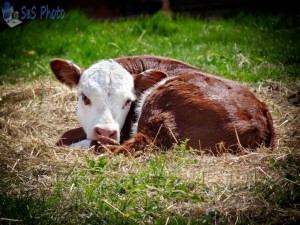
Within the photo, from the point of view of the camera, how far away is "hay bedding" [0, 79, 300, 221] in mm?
4492

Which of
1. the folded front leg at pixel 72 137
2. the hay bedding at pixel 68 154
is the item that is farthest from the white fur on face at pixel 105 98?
the hay bedding at pixel 68 154

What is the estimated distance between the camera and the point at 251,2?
13.0m

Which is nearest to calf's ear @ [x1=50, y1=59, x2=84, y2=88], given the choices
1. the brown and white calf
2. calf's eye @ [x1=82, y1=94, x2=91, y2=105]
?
the brown and white calf

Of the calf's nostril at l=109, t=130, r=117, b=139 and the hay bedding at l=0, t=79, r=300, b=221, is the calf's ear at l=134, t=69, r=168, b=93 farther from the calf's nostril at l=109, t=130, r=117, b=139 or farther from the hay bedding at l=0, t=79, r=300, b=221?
the hay bedding at l=0, t=79, r=300, b=221

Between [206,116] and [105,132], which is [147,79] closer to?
[105,132]

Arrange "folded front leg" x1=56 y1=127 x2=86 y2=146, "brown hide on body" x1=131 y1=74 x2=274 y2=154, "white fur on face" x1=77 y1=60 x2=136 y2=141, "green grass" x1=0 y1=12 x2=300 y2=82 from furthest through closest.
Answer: "green grass" x1=0 y1=12 x2=300 y2=82, "folded front leg" x1=56 y1=127 x2=86 y2=146, "white fur on face" x1=77 y1=60 x2=136 y2=141, "brown hide on body" x1=131 y1=74 x2=274 y2=154

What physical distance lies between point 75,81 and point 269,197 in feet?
9.83

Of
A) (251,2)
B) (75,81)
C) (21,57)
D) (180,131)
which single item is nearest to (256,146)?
(180,131)

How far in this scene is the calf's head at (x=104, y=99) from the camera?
5.85m

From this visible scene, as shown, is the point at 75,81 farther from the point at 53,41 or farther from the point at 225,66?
the point at 53,41

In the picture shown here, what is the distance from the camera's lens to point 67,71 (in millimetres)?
6590

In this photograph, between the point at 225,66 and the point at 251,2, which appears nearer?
the point at 225,66

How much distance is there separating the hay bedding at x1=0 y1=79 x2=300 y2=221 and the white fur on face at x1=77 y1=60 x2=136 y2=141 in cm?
44

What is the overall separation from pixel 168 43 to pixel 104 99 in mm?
4058
